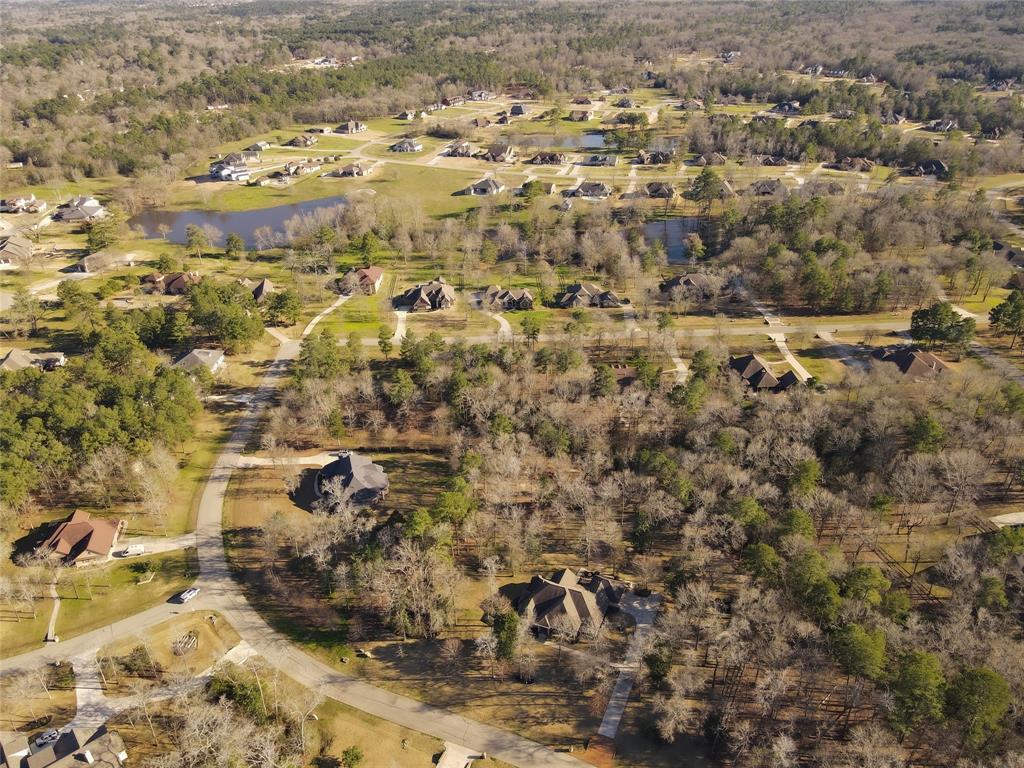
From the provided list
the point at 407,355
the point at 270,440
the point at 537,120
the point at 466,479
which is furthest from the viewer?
the point at 537,120

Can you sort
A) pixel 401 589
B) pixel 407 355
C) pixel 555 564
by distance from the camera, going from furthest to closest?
pixel 407 355
pixel 555 564
pixel 401 589

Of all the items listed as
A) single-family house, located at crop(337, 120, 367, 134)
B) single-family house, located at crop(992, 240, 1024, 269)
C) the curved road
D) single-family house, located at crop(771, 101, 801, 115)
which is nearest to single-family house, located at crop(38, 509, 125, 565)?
the curved road

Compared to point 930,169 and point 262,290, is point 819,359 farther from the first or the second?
point 930,169

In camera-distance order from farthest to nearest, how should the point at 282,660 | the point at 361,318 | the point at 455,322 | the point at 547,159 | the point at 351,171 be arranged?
the point at 547,159 < the point at 351,171 < the point at 361,318 < the point at 455,322 < the point at 282,660

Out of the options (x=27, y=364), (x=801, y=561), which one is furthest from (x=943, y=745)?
(x=27, y=364)

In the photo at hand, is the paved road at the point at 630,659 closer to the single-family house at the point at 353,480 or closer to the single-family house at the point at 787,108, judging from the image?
the single-family house at the point at 353,480

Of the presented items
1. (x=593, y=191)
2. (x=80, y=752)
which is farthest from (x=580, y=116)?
(x=80, y=752)

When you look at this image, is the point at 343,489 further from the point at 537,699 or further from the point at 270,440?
the point at 537,699

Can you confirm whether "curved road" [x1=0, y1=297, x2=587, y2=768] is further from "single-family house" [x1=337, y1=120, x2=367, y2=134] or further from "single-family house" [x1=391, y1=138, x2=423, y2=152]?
"single-family house" [x1=337, y1=120, x2=367, y2=134]
